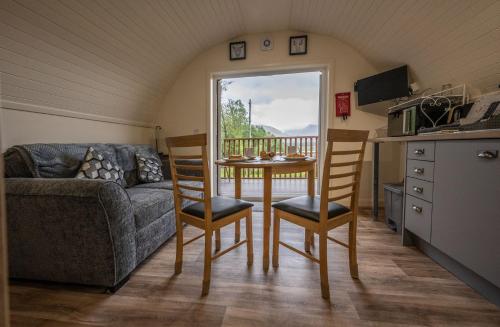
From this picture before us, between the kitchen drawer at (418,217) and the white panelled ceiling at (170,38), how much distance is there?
1052 mm

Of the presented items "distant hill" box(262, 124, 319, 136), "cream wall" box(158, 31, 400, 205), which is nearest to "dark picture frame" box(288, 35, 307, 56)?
"cream wall" box(158, 31, 400, 205)

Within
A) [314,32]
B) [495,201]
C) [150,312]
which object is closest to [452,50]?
[495,201]

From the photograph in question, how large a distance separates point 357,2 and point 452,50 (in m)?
0.97

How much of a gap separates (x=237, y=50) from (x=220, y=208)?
2572 mm

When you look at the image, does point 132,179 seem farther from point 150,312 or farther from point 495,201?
point 495,201

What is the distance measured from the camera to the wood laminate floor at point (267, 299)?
1.12m

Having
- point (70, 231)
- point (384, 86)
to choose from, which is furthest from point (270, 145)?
point (70, 231)

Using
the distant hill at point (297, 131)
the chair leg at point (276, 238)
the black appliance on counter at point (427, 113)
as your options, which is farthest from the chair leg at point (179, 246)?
the distant hill at point (297, 131)

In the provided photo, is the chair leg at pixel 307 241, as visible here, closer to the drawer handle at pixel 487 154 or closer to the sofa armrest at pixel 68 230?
the drawer handle at pixel 487 154

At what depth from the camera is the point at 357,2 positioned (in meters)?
2.20

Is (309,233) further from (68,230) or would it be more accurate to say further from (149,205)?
(68,230)

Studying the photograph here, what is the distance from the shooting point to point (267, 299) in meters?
1.26

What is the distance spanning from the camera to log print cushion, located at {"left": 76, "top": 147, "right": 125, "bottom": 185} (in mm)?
1828

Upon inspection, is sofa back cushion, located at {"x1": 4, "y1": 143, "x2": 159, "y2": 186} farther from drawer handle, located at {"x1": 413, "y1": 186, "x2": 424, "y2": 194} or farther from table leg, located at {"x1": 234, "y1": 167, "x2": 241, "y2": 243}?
drawer handle, located at {"x1": 413, "y1": 186, "x2": 424, "y2": 194}
